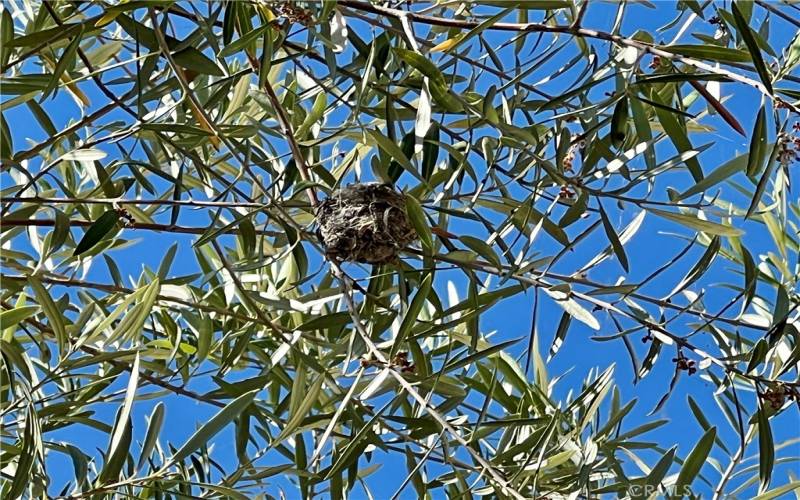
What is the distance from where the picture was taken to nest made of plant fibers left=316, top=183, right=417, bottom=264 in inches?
45.0

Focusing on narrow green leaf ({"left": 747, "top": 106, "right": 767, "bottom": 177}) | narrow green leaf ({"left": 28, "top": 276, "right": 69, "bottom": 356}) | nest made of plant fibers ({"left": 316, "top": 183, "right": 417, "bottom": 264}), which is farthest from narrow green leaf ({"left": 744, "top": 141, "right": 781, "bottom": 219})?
narrow green leaf ({"left": 28, "top": 276, "right": 69, "bottom": 356})

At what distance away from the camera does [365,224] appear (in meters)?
1.14

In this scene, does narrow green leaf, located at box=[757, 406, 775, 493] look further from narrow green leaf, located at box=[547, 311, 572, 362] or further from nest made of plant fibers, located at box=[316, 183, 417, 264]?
nest made of plant fibers, located at box=[316, 183, 417, 264]

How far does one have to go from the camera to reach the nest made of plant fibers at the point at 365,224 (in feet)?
3.75

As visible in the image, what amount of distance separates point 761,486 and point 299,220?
0.62 metres

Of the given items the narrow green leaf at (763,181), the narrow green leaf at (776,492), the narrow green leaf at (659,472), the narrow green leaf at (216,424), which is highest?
the narrow green leaf at (763,181)

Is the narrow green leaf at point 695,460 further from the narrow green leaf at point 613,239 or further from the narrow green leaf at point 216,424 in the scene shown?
the narrow green leaf at point 216,424

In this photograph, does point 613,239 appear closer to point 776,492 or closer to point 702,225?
point 702,225

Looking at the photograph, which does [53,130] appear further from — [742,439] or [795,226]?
[795,226]

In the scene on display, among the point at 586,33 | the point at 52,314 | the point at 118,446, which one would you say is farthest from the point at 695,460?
the point at 52,314

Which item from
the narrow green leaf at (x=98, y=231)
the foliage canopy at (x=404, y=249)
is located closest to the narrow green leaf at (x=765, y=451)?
the foliage canopy at (x=404, y=249)

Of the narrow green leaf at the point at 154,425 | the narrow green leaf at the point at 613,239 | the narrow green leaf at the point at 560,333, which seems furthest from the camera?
the narrow green leaf at the point at 560,333

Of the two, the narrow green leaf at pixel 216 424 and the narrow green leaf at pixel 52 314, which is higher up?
the narrow green leaf at pixel 52 314

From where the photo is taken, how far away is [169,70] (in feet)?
3.95
